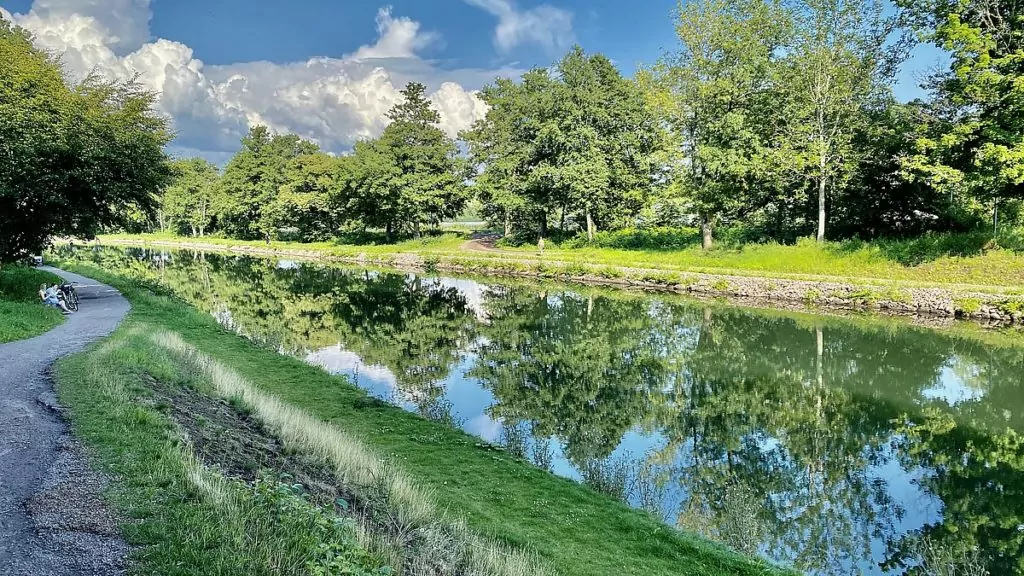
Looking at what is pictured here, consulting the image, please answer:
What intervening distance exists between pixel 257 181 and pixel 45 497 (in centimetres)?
8868

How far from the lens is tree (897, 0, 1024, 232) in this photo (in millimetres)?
25922

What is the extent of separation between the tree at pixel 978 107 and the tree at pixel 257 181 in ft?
239

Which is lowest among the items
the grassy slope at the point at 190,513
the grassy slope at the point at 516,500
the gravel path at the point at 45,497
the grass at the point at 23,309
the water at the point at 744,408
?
the water at the point at 744,408

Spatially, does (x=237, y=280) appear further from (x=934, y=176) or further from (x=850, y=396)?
(x=934, y=176)

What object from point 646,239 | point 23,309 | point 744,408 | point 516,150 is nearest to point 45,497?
point 744,408

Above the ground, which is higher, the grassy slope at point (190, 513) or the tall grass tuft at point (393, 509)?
the grassy slope at point (190, 513)

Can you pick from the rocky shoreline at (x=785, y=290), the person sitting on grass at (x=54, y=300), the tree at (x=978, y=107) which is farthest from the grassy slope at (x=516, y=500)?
the tree at (x=978, y=107)

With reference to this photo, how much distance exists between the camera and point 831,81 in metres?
34.8

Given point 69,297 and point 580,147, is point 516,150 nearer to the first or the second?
point 580,147

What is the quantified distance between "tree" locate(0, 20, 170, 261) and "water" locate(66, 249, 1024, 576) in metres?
6.93

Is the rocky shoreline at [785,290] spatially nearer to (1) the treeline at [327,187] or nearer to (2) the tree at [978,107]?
(2) the tree at [978,107]

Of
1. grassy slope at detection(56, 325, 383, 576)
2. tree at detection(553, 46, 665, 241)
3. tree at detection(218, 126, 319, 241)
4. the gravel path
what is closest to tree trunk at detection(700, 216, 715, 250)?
tree at detection(553, 46, 665, 241)

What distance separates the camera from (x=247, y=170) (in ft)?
280

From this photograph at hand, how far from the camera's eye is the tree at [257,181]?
269ft
